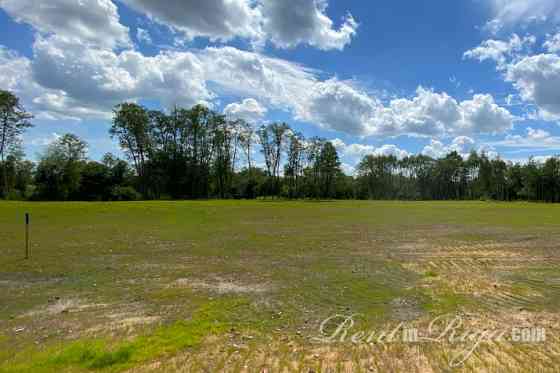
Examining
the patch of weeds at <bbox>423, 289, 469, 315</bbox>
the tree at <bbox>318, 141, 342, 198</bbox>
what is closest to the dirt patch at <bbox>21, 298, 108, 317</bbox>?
the patch of weeds at <bbox>423, 289, 469, 315</bbox>

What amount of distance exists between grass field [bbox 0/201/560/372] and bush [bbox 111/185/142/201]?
43.6 meters

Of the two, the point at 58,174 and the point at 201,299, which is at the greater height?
the point at 58,174

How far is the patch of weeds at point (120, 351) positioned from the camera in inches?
154

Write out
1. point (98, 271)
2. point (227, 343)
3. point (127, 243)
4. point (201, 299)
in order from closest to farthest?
point (227, 343), point (201, 299), point (98, 271), point (127, 243)

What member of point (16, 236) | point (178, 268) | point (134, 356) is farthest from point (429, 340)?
point (16, 236)

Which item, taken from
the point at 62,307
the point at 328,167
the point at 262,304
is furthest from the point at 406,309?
the point at 328,167

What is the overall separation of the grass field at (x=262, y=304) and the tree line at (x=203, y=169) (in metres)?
46.5

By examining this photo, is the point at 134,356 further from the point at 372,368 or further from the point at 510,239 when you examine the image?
the point at 510,239

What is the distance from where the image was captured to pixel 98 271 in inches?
354

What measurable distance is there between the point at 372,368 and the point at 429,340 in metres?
1.29

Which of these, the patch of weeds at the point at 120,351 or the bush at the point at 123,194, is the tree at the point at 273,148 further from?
the patch of weeds at the point at 120,351

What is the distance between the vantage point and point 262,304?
6.34 metres

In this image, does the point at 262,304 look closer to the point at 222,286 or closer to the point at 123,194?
the point at 222,286

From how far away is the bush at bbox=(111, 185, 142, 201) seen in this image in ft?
177
